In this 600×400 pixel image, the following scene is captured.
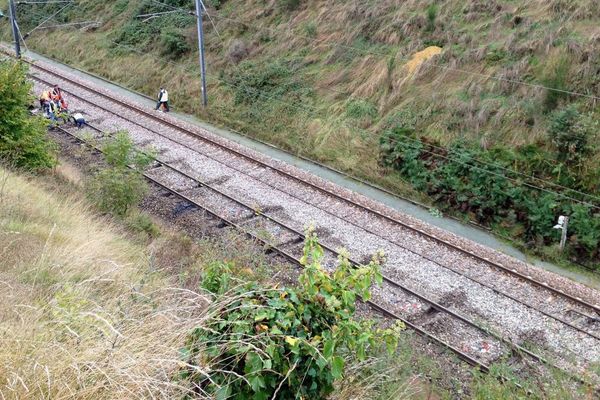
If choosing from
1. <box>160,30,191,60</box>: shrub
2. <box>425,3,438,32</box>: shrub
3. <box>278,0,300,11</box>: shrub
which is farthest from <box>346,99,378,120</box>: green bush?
<box>160,30,191,60</box>: shrub

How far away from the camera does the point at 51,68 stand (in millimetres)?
33969

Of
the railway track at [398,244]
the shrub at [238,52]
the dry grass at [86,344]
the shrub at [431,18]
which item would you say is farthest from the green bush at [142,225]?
the shrub at [238,52]

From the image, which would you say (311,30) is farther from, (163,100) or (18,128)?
(18,128)

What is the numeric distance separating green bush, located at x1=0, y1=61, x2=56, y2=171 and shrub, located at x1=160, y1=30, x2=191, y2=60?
1641 centimetres

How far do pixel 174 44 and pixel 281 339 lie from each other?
29.8 metres

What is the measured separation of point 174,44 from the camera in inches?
1244

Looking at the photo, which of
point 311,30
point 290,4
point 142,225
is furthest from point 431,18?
point 142,225

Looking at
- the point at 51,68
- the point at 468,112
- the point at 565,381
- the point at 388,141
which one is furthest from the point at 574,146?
the point at 51,68

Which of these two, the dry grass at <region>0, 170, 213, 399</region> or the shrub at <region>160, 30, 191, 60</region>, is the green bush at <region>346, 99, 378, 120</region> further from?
the dry grass at <region>0, 170, 213, 399</region>

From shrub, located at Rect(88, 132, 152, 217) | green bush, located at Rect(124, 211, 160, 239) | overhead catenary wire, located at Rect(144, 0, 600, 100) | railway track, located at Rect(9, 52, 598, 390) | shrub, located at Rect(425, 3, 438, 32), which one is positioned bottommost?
railway track, located at Rect(9, 52, 598, 390)

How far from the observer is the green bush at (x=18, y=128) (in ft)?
47.9

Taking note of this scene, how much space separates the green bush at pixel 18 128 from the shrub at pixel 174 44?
16.4m

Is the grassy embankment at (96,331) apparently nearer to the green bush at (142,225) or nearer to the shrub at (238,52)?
the green bush at (142,225)

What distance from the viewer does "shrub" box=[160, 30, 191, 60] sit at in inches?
1235
